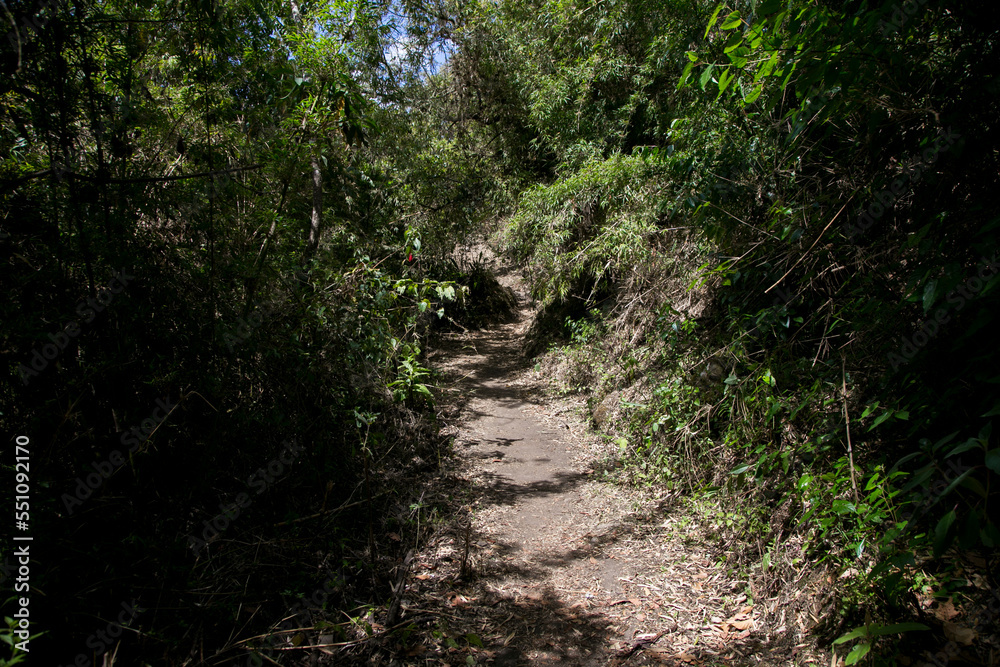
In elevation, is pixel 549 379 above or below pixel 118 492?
below

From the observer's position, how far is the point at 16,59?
2.51 meters

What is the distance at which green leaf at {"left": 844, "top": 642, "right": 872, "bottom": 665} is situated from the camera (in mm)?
2277

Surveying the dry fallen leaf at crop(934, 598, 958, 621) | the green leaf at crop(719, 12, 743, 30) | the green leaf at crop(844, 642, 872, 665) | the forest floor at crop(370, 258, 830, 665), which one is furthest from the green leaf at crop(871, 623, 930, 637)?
the green leaf at crop(719, 12, 743, 30)

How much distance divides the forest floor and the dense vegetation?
30 centimetres

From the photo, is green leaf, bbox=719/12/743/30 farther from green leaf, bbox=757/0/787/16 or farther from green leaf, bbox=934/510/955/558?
green leaf, bbox=934/510/955/558

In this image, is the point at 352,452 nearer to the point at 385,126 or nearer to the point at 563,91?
the point at 385,126

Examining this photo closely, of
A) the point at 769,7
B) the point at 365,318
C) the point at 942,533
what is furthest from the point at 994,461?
the point at 365,318

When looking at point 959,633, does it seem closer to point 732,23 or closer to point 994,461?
point 994,461

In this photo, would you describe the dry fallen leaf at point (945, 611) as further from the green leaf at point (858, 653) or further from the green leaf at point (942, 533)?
the green leaf at point (942, 533)

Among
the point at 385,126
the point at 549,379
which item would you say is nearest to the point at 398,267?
the point at 385,126

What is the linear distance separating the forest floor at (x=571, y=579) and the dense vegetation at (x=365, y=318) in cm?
30

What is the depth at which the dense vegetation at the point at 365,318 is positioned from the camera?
7.92ft

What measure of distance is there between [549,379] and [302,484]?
5.48m

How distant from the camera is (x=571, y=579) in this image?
3.79m
